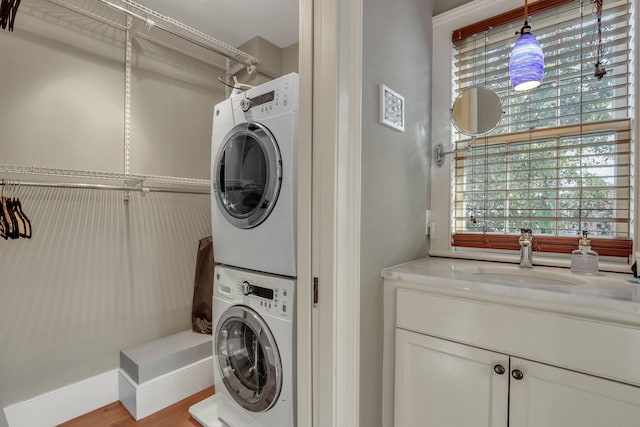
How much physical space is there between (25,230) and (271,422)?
5.02ft

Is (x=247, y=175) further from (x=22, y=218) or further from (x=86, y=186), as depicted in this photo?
(x=22, y=218)

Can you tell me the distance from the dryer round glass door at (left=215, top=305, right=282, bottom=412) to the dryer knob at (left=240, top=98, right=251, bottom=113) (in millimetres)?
967

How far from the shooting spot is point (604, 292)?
932mm

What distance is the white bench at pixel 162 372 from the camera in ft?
5.88

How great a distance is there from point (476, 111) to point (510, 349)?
108 centimetres

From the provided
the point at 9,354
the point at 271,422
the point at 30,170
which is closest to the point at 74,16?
the point at 30,170

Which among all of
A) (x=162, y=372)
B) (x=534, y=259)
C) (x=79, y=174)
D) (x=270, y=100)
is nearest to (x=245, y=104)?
(x=270, y=100)

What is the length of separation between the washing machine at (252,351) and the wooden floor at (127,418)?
82 mm

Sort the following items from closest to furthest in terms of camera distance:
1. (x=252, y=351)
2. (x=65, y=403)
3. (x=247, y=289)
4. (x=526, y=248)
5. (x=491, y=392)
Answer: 1. (x=491, y=392)
2. (x=526, y=248)
3. (x=247, y=289)
4. (x=252, y=351)
5. (x=65, y=403)

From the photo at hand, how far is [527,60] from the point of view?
51.6 inches

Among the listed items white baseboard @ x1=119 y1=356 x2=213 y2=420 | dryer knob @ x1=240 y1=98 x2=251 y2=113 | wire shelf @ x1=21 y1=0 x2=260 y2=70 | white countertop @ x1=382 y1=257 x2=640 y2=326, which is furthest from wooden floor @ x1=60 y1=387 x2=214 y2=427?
wire shelf @ x1=21 y1=0 x2=260 y2=70

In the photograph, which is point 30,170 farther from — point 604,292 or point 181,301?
point 604,292

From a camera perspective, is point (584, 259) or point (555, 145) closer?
point (584, 259)

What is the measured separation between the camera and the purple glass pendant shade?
130cm
